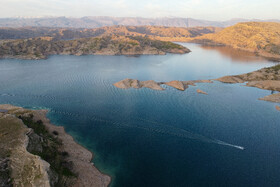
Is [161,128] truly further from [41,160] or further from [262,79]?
[262,79]

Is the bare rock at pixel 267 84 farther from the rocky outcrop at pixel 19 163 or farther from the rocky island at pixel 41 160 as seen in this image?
the rocky outcrop at pixel 19 163

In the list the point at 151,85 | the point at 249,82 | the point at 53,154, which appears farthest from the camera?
the point at 249,82

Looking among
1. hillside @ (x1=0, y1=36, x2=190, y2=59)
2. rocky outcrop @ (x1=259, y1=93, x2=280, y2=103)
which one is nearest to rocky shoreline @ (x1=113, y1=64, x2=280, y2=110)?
rocky outcrop @ (x1=259, y1=93, x2=280, y2=103)

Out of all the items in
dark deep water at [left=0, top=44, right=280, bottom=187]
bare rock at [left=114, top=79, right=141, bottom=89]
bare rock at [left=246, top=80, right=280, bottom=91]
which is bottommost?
dark deep water at [left=0, top=44, right=280, bottom=187]

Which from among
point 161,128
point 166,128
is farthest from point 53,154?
point 166,128

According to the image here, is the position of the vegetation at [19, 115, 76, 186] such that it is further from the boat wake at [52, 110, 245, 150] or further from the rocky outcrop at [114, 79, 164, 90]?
the rocky outcrop at [114, 79, 164, 90]

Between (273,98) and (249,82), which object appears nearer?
(273,98)

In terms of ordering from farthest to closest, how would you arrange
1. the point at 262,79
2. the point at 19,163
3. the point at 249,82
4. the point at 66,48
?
1. the point at 66,48
2. the point at 262,79
3. the point at 249,82
4. the point at 19,163

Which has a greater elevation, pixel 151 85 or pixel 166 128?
pixel 151 85
